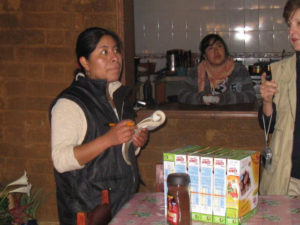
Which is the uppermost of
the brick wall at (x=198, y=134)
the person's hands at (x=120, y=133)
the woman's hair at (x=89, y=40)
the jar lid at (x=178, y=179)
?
the woman's hair at (x=89, y=40)

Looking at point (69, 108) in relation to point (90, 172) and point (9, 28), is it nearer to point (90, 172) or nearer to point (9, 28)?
point (90, 172)

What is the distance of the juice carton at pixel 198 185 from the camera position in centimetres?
144

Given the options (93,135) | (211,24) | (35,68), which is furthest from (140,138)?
(211,24)

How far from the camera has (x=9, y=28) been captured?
330 cm

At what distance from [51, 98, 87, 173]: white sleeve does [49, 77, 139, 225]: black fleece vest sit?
0.13 feet

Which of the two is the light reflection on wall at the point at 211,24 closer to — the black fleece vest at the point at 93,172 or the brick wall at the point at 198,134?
the brick wall at the point at 198,134

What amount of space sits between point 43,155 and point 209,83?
1723 mm

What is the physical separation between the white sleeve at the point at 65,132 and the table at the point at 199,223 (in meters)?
0.31

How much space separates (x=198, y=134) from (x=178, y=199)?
6.27ft

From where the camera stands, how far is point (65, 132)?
1.75m

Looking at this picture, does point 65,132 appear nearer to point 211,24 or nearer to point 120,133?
point 120,133

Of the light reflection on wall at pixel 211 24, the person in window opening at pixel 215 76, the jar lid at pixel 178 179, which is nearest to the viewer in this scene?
the jar lid at pixel 178 179

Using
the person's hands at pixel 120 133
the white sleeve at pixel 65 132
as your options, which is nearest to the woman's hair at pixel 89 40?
the white sleeve at pixel 65 132

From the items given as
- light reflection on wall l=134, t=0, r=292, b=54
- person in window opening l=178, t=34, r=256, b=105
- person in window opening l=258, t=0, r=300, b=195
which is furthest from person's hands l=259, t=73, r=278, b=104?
light reflection on wall l=134, t=0, r=292, b=54
